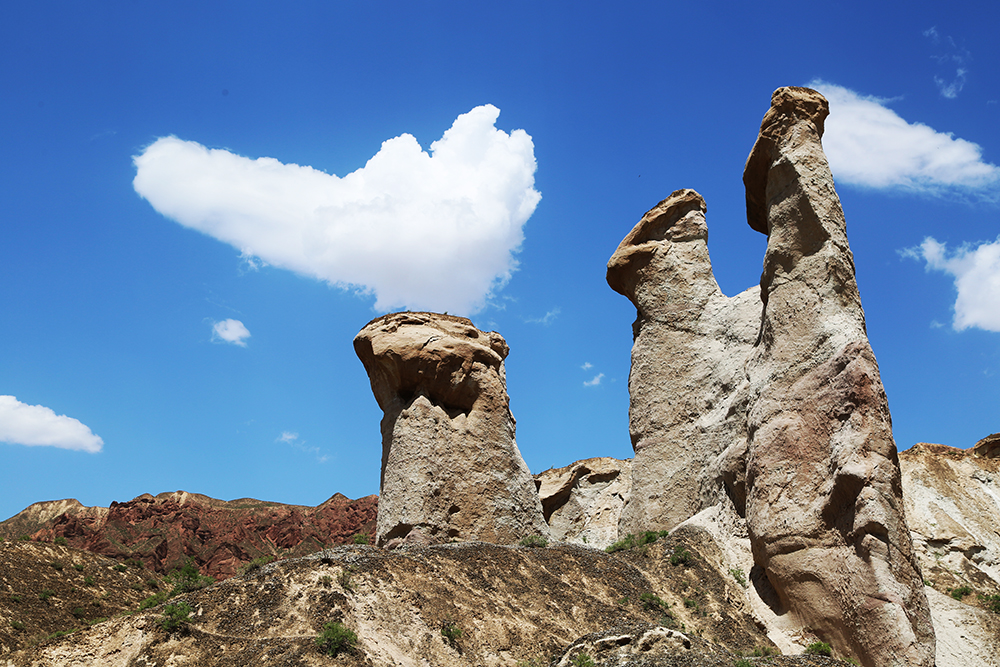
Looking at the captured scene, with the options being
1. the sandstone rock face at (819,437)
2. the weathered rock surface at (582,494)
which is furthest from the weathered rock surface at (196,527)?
the sandstone rock face at (819,437)

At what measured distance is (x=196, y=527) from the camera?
50750 mm

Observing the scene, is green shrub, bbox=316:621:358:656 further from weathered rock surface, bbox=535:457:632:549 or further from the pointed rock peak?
weathered rock surface, bbox=535:457:632:549

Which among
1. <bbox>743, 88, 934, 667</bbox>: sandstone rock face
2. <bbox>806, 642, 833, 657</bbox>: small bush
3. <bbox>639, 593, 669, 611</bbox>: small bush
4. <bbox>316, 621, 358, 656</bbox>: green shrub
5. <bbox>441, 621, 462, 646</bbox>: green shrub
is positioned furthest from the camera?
<bbox>639, 593, 669, 611</bbox>: small bush

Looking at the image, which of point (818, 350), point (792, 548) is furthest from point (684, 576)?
point (818, 350)

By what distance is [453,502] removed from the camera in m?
18.3

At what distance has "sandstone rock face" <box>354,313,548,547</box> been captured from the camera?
18219 millimetres

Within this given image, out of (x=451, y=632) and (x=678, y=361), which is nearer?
(x=451, y=632)

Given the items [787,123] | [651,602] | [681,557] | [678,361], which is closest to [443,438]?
[678,361]

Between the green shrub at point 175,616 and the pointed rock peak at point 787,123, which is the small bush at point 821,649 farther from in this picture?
the green shrub at point 175,616

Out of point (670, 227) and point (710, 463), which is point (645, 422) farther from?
point (670, 227)

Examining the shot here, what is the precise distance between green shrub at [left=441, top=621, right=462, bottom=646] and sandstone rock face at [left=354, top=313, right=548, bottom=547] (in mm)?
6016

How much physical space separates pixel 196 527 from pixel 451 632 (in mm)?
43739

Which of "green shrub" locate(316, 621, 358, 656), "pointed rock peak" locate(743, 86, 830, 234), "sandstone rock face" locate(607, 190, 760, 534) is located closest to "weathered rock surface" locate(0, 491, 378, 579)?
"sandstone rock face" locate(607, 190, 760, 534)

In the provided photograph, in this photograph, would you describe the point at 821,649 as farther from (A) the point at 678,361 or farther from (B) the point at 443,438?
(B) the point at 443,438
